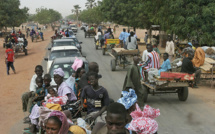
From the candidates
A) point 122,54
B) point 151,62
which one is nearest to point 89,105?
point 151,62

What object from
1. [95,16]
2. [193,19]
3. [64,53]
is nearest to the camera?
[64,53]

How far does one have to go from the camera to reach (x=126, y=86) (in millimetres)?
7207

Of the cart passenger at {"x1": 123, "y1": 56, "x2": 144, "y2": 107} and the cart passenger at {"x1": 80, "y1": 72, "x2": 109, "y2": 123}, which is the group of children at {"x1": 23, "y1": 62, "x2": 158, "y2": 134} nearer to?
the cart passenger at {"x1": 80, "y1": 72, "x2": 109, "y2": 123}

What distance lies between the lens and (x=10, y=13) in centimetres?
4509

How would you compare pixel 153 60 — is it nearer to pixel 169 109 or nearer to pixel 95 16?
pixel 169 109

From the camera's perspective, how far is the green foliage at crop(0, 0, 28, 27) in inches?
1658

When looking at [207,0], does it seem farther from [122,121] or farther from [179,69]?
[122,121]

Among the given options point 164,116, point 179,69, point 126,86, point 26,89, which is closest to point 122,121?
point 126,86

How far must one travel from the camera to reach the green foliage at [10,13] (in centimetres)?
4212

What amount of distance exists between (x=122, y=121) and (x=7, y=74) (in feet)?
49.0

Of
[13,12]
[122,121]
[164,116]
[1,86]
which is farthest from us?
[13,12]

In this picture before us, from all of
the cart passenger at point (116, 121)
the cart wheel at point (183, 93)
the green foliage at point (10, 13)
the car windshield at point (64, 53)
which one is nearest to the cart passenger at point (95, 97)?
the cart passenger at point (116, 121)

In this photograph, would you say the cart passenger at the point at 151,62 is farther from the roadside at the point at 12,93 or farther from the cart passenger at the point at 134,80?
the roadside at the point at 12,93

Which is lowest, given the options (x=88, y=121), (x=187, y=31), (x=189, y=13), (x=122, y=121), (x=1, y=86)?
(x=1, y=86)
